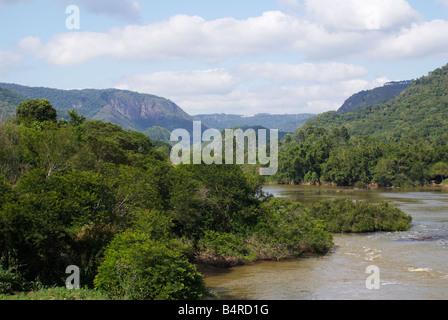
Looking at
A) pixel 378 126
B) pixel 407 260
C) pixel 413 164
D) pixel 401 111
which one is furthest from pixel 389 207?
pixel 401 111

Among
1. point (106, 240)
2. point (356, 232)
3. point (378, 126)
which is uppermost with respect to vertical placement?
point (378, 126)

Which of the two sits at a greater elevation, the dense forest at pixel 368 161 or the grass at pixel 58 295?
the dense forest at pixel 368 161

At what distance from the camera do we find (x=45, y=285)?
58.2 feet

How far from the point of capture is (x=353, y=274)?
81.2 ft

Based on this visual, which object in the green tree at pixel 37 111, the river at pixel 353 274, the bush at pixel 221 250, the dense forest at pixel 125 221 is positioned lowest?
the river at pixel 353 274

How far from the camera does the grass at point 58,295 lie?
1519cm

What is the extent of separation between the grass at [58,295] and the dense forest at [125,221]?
1.57 feet

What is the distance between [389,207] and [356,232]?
473 cm

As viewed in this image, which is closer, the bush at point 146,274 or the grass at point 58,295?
the grass at point 58,295
